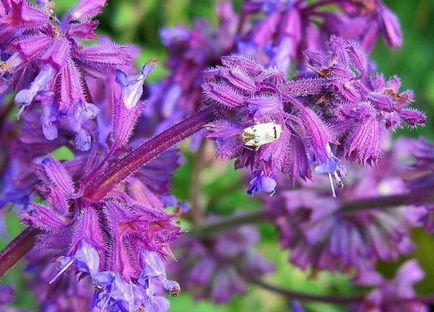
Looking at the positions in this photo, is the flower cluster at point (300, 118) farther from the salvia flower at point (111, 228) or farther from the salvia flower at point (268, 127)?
the salvia flower at point (111, 228)

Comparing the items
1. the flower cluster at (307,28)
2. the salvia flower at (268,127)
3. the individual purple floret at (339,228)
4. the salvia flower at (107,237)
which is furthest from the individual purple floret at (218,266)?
the salvia flower at (268,127)

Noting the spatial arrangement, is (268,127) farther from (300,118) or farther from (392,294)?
(392,294)

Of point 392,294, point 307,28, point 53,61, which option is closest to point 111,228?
point 53,61

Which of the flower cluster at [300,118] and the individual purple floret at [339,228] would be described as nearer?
the flower cluster at [300,118]

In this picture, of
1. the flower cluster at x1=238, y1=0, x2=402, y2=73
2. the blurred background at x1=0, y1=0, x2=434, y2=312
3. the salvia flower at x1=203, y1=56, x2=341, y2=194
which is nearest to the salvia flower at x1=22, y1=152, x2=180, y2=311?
the salvia flower at x1=203, y1=56, x2=341, y2=194

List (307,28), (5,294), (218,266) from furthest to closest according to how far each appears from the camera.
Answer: (218,266)
(307,28)
(5,294)

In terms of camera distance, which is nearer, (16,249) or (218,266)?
(16,249)
